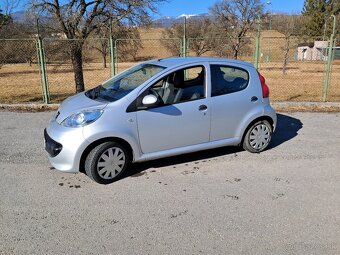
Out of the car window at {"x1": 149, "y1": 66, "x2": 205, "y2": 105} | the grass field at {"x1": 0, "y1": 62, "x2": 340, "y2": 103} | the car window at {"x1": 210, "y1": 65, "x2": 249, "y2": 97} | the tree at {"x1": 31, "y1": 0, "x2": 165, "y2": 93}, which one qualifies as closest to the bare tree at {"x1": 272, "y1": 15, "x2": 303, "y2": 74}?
the grass field at {"x1": 0, "y1": 62, "x2": 340, "y2": 103}

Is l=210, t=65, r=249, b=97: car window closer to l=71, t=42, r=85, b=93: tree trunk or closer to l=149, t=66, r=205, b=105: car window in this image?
l=149, t=66, r=205, b=105: car window

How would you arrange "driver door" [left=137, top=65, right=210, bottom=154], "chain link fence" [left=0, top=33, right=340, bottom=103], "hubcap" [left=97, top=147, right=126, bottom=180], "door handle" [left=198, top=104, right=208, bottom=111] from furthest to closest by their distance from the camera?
1. "chain link fence" [left=0, top=33, right=340, bottom=103]
2. "door handle" [left=198, top=104, right=208, bottom=111]
3. "driver door" [left=137, top=65, right=210, bottom=154]
4. "hubcap" [left=97, top=147, right=126, bottom=180]

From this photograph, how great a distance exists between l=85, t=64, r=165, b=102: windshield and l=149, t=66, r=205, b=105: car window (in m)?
0.19

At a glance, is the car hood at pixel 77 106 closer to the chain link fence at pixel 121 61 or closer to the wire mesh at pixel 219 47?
the chain link fence at pixel 121 61

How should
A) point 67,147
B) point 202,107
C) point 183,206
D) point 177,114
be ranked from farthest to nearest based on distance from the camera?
1. point 202,107
2. point 177,114
3. point 67,147
4. point 183,206

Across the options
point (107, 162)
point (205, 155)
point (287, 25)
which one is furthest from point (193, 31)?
point (107, 162)

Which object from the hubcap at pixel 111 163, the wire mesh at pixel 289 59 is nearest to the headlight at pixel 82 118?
the hubcap at pixel 111 163

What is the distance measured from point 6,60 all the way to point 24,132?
18.1 metres

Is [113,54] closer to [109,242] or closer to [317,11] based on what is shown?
[109,242]

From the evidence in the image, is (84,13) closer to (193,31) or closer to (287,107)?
(287,107)

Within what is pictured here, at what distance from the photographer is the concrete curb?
346 inches

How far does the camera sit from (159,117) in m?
4.36

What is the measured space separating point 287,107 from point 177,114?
5.55 m

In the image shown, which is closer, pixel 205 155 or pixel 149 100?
pixel 149 100
